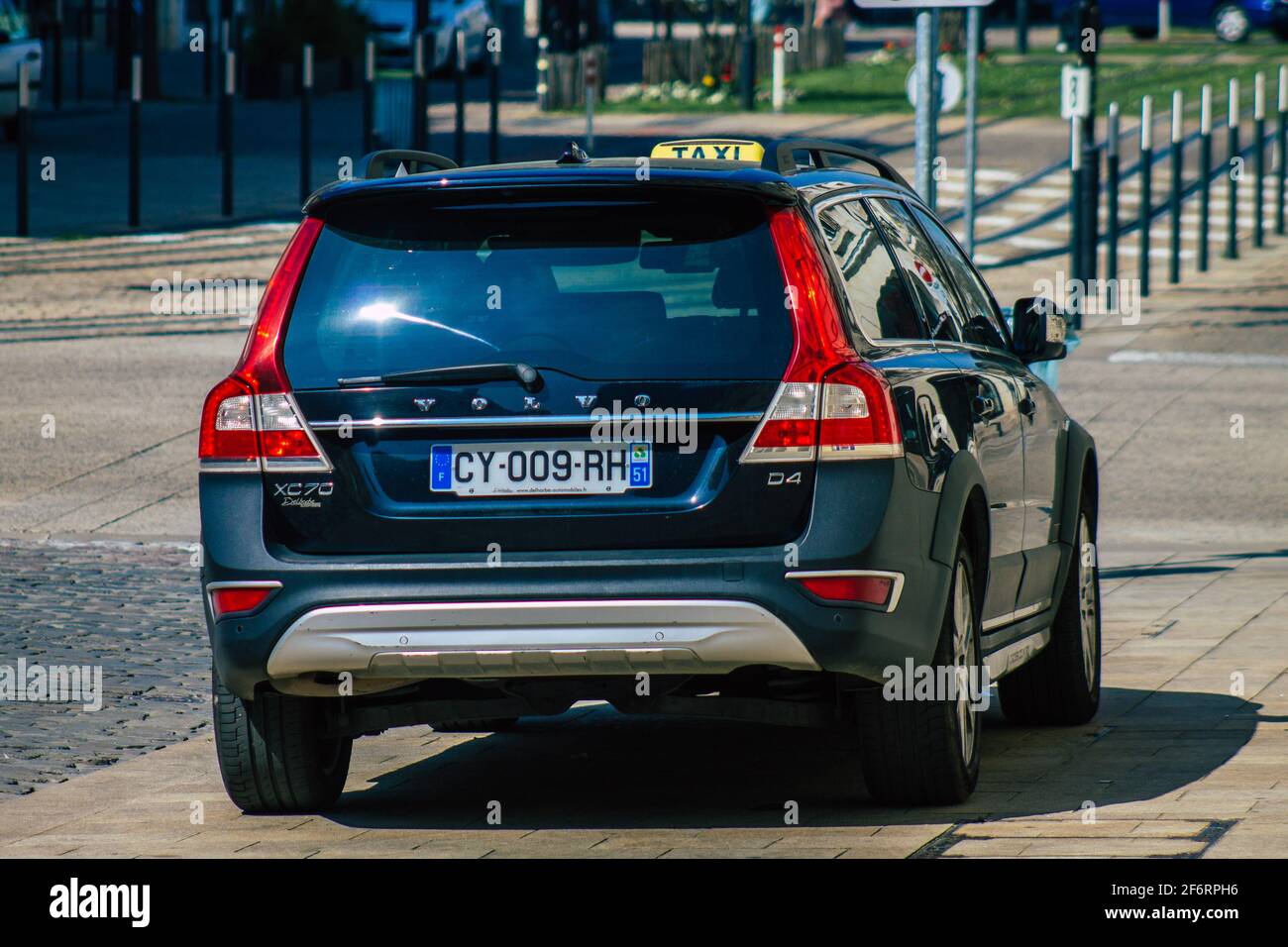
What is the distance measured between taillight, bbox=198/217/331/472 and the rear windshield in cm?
4

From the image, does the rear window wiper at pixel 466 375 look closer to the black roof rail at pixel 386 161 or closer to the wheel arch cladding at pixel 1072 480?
the black roof rail at pixel 386 161

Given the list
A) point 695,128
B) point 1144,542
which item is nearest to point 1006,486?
point 1144,542

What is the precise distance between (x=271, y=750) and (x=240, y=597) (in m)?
0.65

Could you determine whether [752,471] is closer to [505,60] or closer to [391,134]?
[391,134]

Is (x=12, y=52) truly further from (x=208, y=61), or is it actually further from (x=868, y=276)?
(x=868, y=276)

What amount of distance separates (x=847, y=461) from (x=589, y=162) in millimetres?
1112

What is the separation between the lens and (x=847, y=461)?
6.17m

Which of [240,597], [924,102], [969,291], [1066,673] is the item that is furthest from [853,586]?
[924,102]

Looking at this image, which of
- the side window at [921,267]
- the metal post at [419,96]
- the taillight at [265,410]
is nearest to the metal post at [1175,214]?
the metal post at [419,96]

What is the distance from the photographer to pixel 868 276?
22.2 feet

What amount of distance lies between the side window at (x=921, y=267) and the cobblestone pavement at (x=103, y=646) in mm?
2794

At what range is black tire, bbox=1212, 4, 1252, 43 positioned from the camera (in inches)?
2223

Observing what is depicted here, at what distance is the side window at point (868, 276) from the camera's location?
6566 mm

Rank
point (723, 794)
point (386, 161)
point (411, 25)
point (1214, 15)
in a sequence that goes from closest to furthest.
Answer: point (386, 161) → point (723, 794) → point (411, 25) → point (1214, 15)
